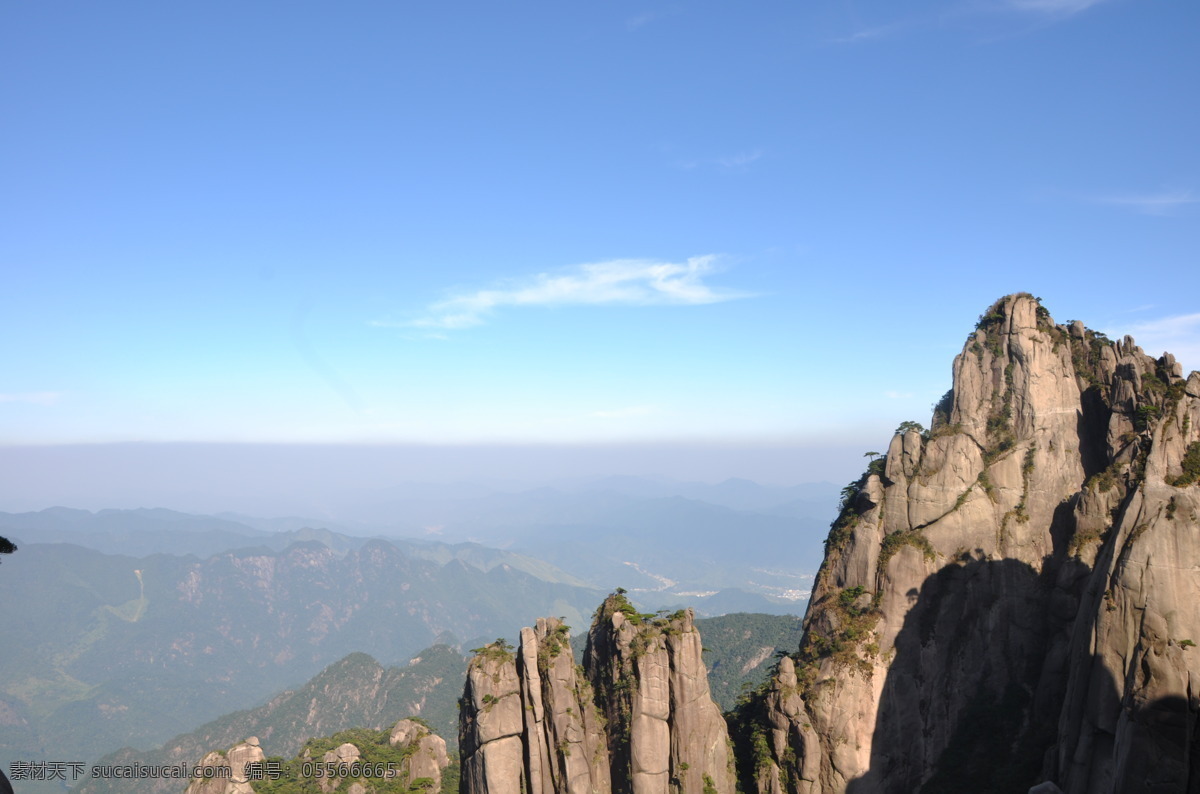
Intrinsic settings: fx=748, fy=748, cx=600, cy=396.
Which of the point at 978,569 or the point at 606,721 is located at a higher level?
the point at 978,569

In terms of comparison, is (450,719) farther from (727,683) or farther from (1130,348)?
(1130,348)

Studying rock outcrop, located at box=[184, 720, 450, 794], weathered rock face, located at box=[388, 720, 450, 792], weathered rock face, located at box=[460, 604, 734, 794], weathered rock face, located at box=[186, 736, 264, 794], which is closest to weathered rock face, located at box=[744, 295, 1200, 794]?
weathered rock face, located at box=[460, 604, 734, 794]

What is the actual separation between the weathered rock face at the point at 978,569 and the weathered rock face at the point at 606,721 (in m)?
4.76

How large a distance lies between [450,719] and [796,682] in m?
151

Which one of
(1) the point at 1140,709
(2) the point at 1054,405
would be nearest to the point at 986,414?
(2) the point at 1054,405

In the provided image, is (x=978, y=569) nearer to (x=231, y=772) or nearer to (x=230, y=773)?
(x=230, y=773)

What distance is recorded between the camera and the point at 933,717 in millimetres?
46719

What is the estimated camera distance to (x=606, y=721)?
4991 centimetres

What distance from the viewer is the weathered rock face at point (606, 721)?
4762cm

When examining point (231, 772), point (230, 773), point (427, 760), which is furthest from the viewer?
point (231, 772)

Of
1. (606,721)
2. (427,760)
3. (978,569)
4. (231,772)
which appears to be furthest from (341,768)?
(978,569)

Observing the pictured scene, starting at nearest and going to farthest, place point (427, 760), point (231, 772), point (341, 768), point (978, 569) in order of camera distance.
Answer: point (978, 569) < point (427, 760) < point (231, 772) < point (341, 768)

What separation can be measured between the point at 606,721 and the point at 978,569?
85.2 feet

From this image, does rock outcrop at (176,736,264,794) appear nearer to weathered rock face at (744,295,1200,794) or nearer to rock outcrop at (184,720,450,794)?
rock outcrop at (184,720,450,794)
